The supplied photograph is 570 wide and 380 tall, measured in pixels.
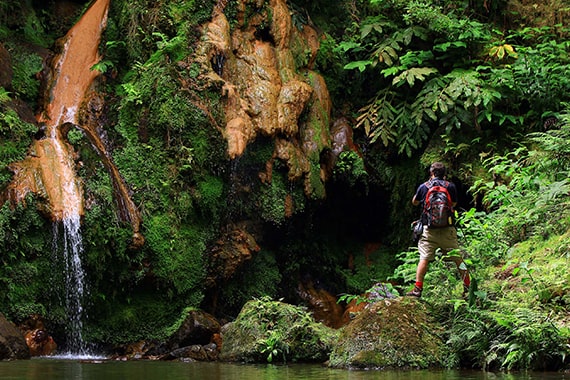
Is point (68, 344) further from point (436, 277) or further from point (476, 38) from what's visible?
point (476, 38)

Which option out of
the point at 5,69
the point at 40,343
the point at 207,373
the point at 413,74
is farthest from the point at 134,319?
the point at 413,74

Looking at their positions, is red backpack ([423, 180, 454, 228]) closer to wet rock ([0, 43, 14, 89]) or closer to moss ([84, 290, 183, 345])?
moss ([84, 290, 183, 345])

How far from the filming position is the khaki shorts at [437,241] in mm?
7914

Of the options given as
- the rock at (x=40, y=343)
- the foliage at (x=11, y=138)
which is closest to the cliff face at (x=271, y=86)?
the foliage at (x=11, y=138)

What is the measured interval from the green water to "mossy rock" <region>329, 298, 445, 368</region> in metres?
0.34

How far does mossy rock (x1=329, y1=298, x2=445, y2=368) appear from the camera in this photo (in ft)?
23.6

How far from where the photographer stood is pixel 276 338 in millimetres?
8305

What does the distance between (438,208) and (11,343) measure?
18.2 feet

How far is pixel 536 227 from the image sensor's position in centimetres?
949

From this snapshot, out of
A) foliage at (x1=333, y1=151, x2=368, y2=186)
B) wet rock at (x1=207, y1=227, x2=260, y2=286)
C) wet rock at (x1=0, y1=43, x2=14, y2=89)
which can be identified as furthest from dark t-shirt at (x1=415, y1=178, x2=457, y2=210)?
wet rock at (x1=0, y1=43, x2=14, y2=89)

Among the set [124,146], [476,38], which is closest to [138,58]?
[124,146]

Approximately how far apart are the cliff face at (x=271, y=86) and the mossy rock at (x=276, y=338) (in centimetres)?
360

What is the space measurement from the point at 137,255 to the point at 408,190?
563 cm

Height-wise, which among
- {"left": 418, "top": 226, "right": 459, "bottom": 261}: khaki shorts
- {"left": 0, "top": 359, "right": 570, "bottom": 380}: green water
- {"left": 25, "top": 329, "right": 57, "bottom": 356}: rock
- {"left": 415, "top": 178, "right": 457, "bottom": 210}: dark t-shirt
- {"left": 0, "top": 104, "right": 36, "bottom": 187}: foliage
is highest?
{"left": 0, "top": 104, "right": 36, "bottom": 187}: foliage
